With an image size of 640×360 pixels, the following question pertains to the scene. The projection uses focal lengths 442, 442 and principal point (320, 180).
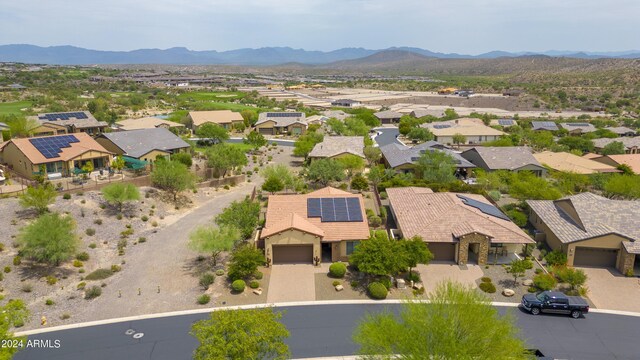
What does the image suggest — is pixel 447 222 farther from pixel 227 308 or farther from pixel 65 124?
pixel 65 124

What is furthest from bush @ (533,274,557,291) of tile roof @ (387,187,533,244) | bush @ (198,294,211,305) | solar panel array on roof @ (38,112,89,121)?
solar panel array on roof @ (38,112,89,121)

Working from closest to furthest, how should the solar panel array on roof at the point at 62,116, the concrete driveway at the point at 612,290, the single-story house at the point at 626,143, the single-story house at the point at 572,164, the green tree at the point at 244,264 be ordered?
the concrete driveway at the point at 612,290 → the green tree at the point at 244,264 → the single-story house at the point at 572,164 → the single-story house at the point at 626,143 → the solar panel array on roof at the point at 62,116

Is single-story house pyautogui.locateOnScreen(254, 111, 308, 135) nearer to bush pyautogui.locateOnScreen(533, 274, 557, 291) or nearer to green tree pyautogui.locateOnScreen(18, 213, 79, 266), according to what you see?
green tree pyautogui.locateOnScreen(18, 213, 79, 266)

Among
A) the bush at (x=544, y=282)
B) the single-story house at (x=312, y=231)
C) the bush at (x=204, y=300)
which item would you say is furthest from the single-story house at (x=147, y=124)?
the bush at (x=544, y=282)

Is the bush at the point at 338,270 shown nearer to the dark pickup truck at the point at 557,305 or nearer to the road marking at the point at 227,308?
the road marking at the point at 227,308

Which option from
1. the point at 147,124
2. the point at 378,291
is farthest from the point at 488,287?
the point at 147,124

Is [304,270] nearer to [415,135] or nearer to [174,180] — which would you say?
[174,180]
